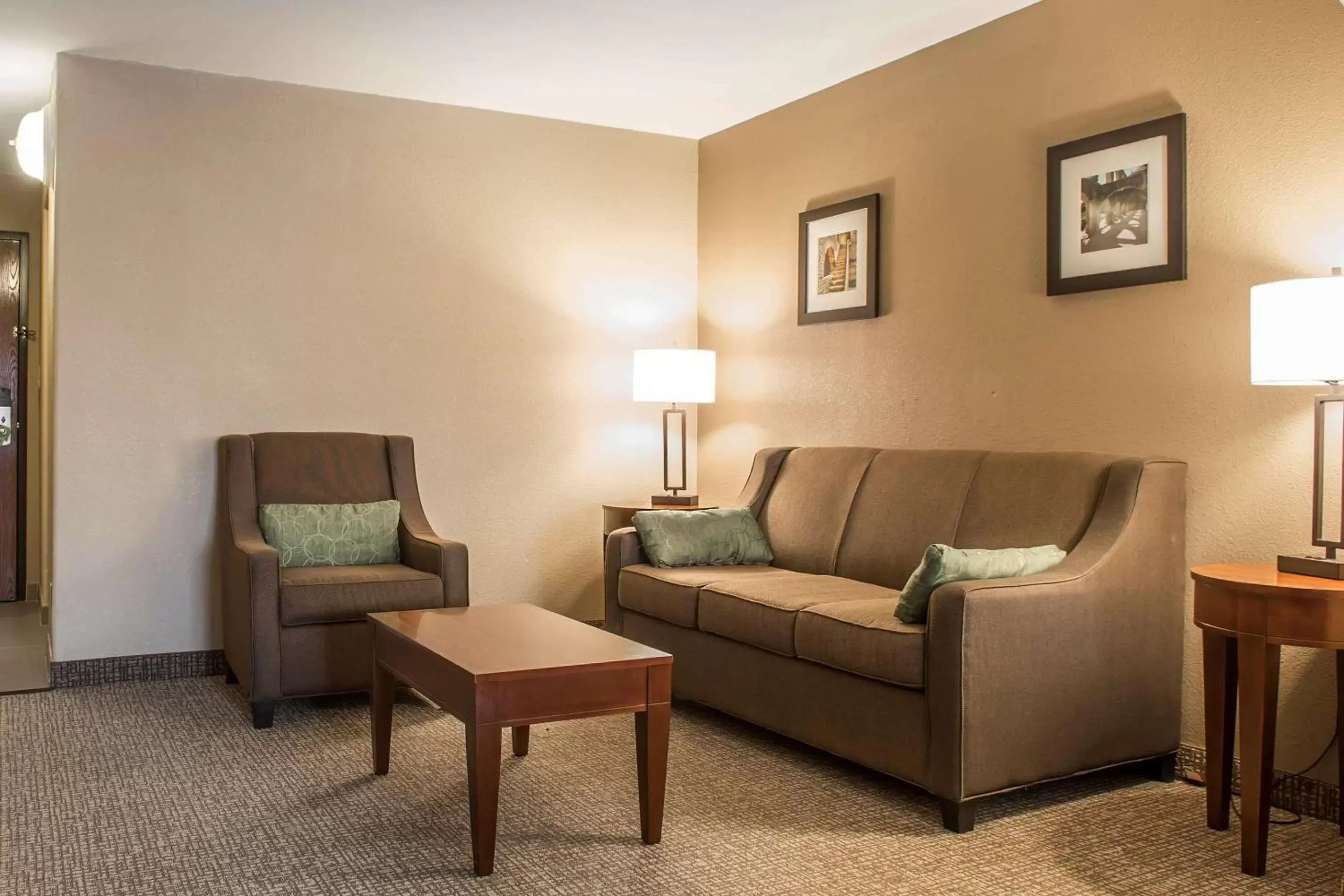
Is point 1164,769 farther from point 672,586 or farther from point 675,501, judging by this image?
point 675,501

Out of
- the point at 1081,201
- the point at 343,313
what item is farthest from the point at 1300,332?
the point at 343,313

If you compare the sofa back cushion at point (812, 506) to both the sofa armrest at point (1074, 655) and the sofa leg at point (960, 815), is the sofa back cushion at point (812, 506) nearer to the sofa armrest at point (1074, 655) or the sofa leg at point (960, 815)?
the sofa armrest at point (1074, 655)

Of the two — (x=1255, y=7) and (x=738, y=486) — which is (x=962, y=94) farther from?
(x=738, y=486)

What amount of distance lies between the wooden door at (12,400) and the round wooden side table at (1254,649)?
603 centimetres

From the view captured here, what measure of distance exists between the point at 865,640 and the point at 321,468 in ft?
8.19

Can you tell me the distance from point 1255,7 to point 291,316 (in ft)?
12.1

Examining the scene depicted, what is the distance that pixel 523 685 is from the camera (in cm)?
267

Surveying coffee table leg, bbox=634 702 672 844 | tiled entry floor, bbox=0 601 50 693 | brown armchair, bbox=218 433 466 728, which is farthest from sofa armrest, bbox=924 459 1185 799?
tiled entry floor, bbox=0 601 50 693

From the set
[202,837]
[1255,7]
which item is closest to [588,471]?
[202,837]

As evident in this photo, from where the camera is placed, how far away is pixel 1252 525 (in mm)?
3227

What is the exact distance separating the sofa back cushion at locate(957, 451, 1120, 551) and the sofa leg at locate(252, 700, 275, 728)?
2333 millimetres

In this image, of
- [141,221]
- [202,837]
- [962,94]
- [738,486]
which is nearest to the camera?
[202,837]

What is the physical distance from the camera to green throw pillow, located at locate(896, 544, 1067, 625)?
2.99m

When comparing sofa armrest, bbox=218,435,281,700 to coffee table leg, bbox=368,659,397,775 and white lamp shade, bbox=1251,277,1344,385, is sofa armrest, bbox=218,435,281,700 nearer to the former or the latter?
coffee table leg, bbox=368,659,397,775
